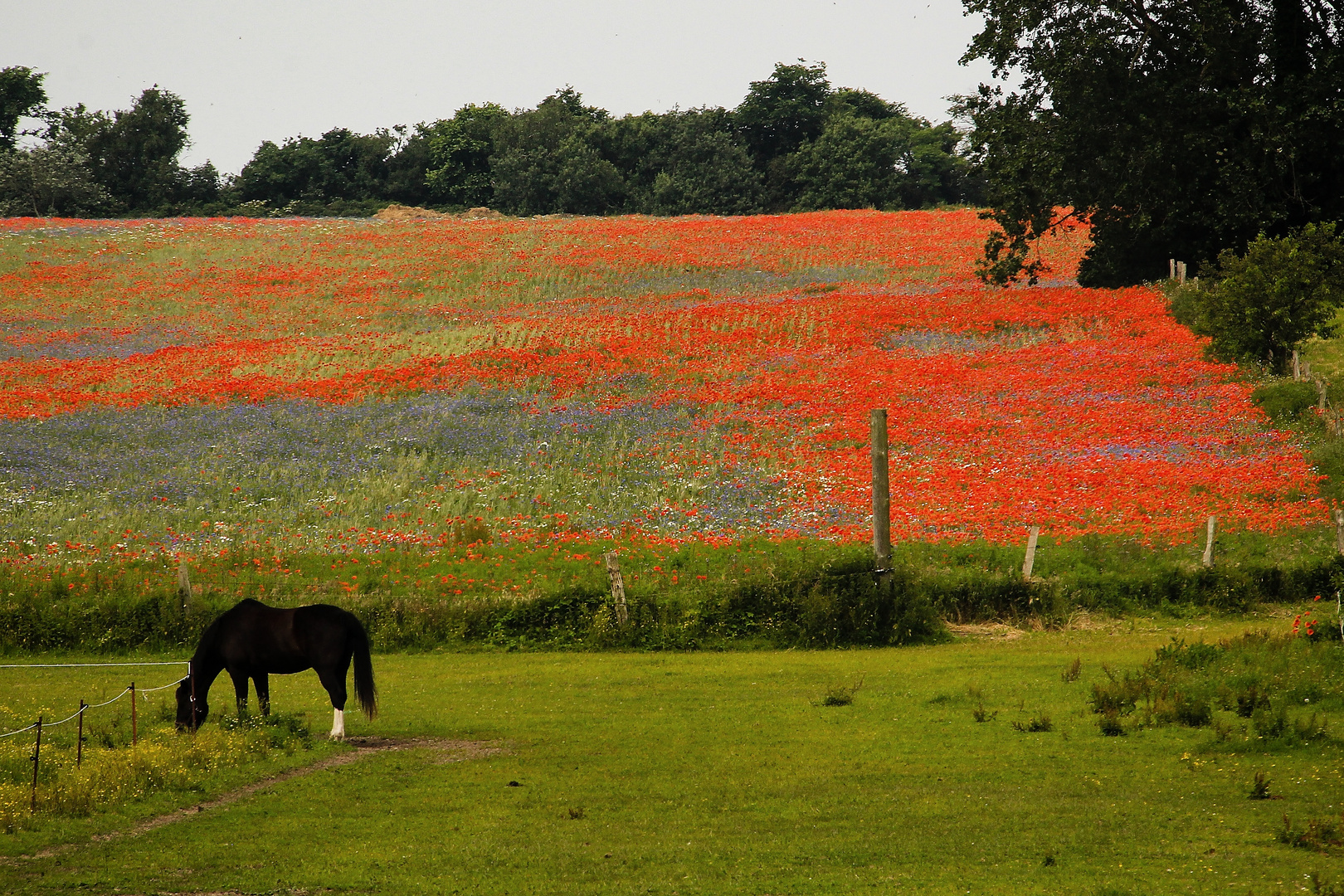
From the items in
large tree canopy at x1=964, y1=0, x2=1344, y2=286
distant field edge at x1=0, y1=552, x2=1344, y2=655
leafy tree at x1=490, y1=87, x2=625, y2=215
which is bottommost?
distant field edge at x1=0, y1=552, x2=1344, y2=655

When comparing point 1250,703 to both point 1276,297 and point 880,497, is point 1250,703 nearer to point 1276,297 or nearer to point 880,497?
point 880,497

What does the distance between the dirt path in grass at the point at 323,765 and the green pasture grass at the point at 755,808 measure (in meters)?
0.15

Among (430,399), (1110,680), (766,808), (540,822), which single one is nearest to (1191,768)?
(1110,680)

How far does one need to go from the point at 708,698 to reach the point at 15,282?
6273 cm

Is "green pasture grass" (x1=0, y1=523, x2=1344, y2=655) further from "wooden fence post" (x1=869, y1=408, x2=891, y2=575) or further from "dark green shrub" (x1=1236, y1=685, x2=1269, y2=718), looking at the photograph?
"dark green shrub" (x1=1236, y1=685, x2=1269, y2=718)

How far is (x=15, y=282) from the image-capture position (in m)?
66.4

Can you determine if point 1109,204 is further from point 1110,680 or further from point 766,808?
point 766,808

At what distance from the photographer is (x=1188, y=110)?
141 ft

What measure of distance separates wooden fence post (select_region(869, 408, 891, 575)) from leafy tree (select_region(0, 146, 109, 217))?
10238 cm

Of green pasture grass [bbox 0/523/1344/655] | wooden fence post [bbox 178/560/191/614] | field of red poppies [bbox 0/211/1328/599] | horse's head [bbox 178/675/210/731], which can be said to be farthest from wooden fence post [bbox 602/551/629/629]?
horse's head [bbox 178/675/210/731]

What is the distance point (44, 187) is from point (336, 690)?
10769cm

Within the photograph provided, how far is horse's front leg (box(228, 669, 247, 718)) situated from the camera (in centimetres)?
1631

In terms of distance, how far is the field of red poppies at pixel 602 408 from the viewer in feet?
98.2

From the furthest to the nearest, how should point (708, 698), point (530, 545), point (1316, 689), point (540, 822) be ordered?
1. point (530, 545)
2. point (708, 698)
3. point (1316, 689)
4. point (540, 822)
